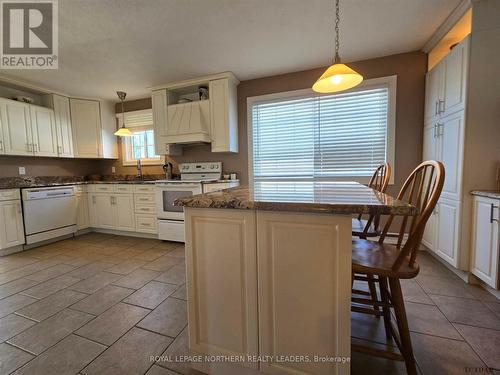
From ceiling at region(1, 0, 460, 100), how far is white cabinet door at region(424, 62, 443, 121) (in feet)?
1.27

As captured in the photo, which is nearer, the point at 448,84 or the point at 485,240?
the point at 485,240

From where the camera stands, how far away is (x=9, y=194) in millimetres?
2955

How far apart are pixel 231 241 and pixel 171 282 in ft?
4.82

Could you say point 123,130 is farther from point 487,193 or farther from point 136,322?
point 487,193

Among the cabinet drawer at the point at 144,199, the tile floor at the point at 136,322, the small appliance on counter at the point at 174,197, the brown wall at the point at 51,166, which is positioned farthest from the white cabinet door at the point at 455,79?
the brown wall at the point at 51,166

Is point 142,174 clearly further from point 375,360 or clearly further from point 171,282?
point 375,360

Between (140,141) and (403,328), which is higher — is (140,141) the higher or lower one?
the higher one

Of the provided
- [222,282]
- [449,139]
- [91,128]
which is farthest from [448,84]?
[91,128]

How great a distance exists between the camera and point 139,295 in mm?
1930

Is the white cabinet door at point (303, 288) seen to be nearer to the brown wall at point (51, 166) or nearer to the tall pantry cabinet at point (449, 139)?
the tall pantry cabinet at point (449, 139)

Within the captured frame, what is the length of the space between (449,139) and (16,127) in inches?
216

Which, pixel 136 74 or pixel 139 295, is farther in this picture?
pixel 136 74

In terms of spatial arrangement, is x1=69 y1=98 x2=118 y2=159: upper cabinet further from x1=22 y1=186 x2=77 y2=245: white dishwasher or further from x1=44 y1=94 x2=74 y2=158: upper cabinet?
x1=22 y1=186 x2=77 y2=245: white dishwasher

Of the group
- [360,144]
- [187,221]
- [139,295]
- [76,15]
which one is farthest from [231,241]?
[360,144]
